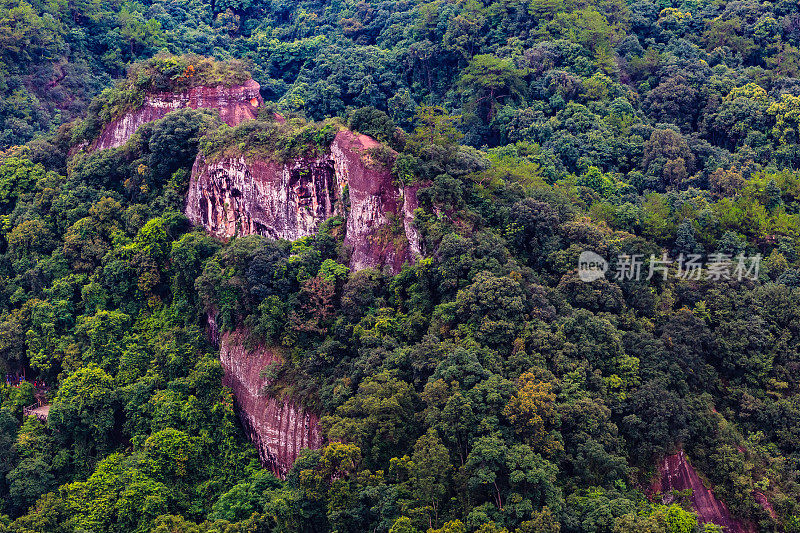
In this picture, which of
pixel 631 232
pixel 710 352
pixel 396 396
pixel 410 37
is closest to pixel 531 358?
pixel 396 396

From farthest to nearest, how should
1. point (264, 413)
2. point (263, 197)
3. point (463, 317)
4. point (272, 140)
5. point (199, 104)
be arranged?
point (199, 104) → point (272, 140) → point (263, 197) → point (264, 413) → point (463, 317)

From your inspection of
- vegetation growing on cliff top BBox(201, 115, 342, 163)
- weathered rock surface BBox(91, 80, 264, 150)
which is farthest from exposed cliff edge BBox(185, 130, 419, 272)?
weathered rock surface BBox(91, 80, 264, 150)

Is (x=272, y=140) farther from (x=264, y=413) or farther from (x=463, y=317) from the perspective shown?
(x=463, y=317)

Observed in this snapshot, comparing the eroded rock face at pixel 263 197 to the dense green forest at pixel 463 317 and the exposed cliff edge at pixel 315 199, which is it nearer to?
the exposed cliff edge at pixel 315 199

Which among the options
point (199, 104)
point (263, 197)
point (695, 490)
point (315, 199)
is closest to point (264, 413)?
point (315, 199)

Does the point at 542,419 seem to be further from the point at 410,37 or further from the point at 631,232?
the point at 410,37
